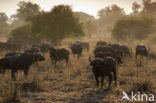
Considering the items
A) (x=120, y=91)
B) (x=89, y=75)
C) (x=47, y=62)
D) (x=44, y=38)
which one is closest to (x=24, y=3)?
(x=44, y=38)

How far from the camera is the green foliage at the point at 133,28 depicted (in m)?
39.1

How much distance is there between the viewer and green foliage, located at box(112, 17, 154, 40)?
3906 cm

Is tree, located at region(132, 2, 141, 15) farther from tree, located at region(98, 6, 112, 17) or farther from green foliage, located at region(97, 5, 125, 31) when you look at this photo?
tree, located at region(98, 6, 112, 17)

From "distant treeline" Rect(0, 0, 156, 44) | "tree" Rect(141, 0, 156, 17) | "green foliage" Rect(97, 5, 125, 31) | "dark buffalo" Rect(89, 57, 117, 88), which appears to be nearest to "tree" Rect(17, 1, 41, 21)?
"distant treeline" Rect(0, 0, 156, 44)

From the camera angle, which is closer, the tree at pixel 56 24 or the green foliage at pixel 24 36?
the tree at pixel 56 24

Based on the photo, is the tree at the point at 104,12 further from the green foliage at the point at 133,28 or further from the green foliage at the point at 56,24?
the green foliage at the point at 56,24

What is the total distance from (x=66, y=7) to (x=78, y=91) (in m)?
23.5

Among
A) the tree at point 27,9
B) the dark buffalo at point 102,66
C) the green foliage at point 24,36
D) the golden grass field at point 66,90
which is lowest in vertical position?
the golden grass field at point 66,90

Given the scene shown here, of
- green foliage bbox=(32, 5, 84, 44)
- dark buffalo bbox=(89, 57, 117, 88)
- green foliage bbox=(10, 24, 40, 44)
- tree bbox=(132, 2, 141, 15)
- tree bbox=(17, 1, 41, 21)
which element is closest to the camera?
dark buffalo bbox=(89, 57, 117, 88)

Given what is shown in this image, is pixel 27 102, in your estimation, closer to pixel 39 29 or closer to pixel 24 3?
pixel 39 29

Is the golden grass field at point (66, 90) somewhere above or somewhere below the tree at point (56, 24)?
below

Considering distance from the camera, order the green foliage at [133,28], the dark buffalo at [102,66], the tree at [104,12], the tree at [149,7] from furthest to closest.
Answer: the tree at [104,12], the tree at [149,7], the green foliage at [133,28], the dark buffalo at [102,66]

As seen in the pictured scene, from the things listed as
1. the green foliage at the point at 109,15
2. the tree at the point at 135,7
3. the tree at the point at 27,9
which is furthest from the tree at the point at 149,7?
the tree at the point at 27,9

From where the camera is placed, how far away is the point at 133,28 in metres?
39.8
